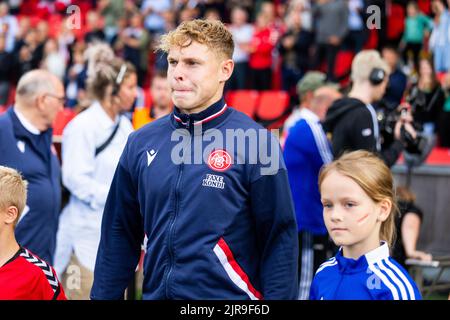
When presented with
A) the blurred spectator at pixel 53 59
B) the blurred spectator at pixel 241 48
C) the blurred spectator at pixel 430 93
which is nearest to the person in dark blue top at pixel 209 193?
the blurred spectator at pixel 430 93

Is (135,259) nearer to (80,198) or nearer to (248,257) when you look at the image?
(248,257)

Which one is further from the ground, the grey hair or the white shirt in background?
the grey hair

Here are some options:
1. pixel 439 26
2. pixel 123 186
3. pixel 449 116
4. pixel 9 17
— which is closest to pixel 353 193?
pixel 123 186

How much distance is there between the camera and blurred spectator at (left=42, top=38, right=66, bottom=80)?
17906 mm

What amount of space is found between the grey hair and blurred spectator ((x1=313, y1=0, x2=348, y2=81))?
379 inches

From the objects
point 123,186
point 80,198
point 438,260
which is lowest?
point 438,260

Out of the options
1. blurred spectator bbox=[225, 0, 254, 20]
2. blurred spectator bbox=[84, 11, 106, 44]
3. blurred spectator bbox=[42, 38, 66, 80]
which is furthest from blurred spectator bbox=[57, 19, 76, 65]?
blurred spectator bbox=[225, 0, 254, 20]

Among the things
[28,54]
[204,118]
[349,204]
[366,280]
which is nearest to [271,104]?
[28,54]

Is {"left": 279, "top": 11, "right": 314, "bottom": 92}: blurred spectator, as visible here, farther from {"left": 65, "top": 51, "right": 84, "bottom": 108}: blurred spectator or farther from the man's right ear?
the man's right ear

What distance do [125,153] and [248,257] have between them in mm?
694

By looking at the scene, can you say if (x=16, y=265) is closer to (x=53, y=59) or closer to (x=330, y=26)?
(x=330, y=26)

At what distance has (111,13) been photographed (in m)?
18.9

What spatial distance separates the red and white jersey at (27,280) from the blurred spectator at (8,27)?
50.7ft

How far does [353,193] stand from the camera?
364 centimetres
